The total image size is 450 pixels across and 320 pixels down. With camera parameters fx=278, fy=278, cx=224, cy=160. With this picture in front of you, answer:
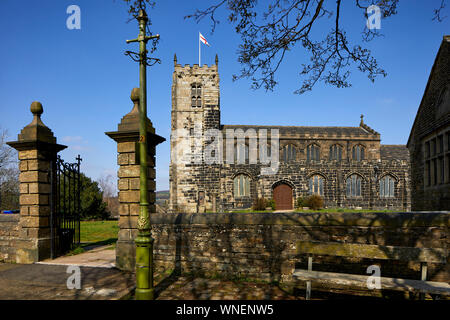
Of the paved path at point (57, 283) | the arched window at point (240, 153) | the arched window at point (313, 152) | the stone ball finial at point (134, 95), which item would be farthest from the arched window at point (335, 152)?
the paved path at point (57, 283)

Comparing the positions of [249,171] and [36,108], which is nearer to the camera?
[36,108]

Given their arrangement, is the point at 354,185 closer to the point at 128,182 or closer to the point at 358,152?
the point at 358,152

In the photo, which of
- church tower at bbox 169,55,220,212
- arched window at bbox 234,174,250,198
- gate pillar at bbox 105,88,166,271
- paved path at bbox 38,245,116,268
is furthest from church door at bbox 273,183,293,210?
gate pillar at bbox 105,88,166,271

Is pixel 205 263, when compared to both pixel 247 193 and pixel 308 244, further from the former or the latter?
pixel 247 193

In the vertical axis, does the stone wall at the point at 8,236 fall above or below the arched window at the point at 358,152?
below

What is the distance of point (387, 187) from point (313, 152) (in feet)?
30.5

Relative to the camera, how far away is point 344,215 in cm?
551

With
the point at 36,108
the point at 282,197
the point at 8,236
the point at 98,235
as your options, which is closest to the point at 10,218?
the point at 8,236

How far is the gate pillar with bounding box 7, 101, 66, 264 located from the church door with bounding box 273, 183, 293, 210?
25868 mm

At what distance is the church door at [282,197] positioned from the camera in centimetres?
3141

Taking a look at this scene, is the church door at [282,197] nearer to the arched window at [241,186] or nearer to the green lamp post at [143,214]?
the arched window at [241,186]

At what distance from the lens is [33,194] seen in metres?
7.86

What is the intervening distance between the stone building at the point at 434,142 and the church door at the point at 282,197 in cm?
1696
